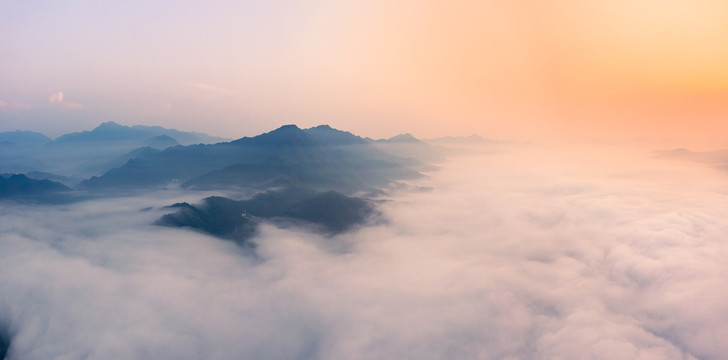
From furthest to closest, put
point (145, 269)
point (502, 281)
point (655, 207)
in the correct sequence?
point (655, 207), point (145, 269), point (502, 281)

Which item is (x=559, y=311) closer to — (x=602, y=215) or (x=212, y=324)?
A: (x=602, y=215)

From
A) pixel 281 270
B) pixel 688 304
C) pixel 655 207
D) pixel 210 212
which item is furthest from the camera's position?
pixel 210 212

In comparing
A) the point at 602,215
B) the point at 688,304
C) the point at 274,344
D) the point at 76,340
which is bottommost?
the point at 274,344

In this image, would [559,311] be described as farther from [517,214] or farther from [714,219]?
[517,214]

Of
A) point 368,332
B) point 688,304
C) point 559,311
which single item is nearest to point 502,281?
point 559,311

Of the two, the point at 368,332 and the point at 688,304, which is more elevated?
the point at 688,304

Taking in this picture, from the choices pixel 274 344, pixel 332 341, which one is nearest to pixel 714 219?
pixel 332 341

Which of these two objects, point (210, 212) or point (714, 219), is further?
point (210, 212)
